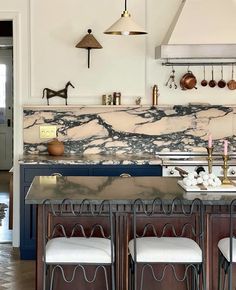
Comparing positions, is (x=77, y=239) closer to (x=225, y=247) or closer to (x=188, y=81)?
(x=225, y=247)

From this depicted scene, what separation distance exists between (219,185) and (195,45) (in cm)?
198

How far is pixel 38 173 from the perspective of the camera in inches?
224

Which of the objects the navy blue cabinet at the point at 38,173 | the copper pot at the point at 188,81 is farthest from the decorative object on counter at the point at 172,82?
the navy blue cabinet at the point at 38,173

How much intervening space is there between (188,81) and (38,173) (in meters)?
1.75

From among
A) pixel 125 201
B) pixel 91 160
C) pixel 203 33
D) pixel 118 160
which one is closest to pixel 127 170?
pixel 118 160

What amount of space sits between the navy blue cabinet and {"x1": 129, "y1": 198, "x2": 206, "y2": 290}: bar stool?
5.92ft

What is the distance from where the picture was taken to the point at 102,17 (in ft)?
20.3

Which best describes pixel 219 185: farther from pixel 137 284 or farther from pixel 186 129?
pixel 186 129

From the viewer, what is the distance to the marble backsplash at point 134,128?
20.5 feet

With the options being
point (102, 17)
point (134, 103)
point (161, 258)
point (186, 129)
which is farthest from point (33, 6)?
point (161, 258)

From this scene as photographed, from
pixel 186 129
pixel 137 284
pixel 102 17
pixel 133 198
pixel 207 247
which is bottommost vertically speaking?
pixel 137 284

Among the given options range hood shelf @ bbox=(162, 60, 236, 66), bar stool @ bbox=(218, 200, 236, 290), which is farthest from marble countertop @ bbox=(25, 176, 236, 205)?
range hood shelf @ bbox=(162, 60, 236, 66)

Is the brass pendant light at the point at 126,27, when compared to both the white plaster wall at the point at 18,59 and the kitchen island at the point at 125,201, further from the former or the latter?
the white plaster wall at the point at 18,59

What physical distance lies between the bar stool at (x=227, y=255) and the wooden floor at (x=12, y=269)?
1.63m
